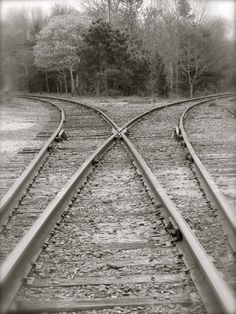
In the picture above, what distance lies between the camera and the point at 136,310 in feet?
10.4

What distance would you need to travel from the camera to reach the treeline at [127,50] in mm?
31922

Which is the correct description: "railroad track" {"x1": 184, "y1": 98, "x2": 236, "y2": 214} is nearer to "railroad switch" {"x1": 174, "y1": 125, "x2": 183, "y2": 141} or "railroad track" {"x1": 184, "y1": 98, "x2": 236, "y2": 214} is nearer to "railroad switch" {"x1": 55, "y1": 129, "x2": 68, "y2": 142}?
"railroad switch" {"x1": 174, "y1": 125, "x2": 183, "y2": 141}

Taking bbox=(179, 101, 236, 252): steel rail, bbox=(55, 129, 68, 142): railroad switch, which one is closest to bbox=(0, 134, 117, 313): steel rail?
bbox=(179, 101, 236, 252): steel rail

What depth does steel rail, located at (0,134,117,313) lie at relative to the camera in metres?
3.24

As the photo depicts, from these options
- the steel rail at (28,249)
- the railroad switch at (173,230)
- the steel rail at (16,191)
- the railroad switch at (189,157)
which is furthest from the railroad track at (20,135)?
Result: the railroad switch at (189,157)

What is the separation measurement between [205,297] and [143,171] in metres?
3.89

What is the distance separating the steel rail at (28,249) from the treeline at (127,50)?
2647 cm

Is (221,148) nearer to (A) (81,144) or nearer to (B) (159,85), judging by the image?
(A) (81,144)

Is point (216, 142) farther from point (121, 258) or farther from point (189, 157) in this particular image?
point (121, 258)

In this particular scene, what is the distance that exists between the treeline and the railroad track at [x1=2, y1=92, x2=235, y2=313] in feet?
87.5

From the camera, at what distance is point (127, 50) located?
1318 inches

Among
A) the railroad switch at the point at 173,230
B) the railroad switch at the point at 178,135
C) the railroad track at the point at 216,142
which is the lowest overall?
the railroad track at the point at 216,142

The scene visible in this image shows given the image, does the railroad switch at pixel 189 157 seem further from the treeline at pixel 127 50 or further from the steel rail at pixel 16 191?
the treeline at pixel 127 50

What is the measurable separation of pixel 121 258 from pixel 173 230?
63 cm
